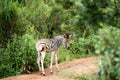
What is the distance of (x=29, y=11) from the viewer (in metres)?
13.6

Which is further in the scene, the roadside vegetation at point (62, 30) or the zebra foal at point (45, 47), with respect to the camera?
the zebra foal at point (45, 47)

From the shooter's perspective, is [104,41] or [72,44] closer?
[104,41]

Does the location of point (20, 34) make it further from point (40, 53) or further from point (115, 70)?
point (115, 70)

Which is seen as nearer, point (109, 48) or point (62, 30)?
point (109, 48)

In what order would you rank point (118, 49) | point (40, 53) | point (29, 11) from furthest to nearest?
point (29, 11), point (40, 53), point (118, 49)

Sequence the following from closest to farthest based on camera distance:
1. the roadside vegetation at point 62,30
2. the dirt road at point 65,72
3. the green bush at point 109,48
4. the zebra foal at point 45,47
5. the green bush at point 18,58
Answer: the green bush at point 109,48 → the roadside vegetation at point 62,30 → the dirt road at point 65,72 → the zebra foal at point 45,47 → the green bush at point 18,58

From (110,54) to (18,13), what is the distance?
7780 millimetres

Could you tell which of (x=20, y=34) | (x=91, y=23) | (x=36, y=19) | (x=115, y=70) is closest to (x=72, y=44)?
(x=36, y=19)

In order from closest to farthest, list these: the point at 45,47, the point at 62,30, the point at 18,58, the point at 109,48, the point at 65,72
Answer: the point at 109,48
the point at 65,72
the point at 45,47
the point at 18,58
the point at 62,30

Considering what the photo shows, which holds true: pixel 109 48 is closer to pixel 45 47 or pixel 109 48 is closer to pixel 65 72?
pixel 65 72

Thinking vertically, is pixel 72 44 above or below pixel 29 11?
below

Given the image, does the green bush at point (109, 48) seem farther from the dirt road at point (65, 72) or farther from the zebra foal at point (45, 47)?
the zebra foal at point (45, 47)

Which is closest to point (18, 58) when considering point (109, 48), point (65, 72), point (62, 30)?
point (65, 72)

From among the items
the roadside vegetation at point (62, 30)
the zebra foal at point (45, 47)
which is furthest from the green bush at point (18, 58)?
the zebra foal at point (45, 47)
